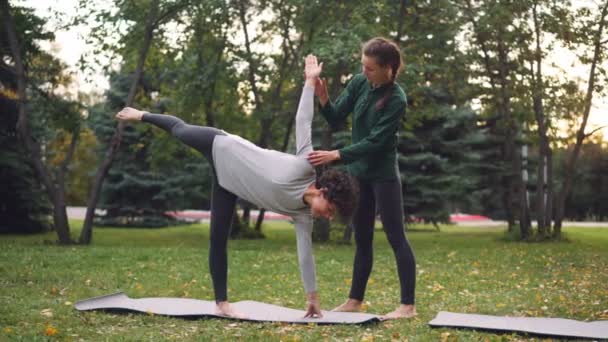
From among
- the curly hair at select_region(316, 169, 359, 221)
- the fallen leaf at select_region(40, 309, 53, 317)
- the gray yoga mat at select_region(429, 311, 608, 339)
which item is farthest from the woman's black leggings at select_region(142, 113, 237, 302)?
the gray yoga mat at select_region(429, 311, 608, 339)

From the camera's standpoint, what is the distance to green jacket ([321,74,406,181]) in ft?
17.8

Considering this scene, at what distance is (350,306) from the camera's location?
19.7ft

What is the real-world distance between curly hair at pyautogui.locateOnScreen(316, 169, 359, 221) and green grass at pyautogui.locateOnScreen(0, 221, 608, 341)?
84 cm

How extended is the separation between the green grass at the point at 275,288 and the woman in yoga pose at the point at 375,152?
1.76 feet

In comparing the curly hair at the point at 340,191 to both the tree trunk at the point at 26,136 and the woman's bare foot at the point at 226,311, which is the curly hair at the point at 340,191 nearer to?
the woman's bare foot at the point at 226,311

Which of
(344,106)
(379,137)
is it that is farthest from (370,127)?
(344,106)

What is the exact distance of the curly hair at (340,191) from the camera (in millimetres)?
4949

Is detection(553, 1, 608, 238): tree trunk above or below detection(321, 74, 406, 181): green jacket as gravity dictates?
above

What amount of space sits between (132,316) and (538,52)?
1495 centimetres

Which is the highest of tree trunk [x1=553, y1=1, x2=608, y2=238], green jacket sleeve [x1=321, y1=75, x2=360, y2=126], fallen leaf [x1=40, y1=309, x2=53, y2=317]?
tree trunk [x1=553, y1=1, x2=608, y2=238]

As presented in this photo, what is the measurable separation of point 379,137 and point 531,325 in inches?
68.3

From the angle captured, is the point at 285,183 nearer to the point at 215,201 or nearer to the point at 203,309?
the point at 215,201

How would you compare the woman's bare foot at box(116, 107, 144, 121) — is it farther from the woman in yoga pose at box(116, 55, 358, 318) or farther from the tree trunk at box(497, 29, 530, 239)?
the tree trunk at box(497, 29, 530, 239)

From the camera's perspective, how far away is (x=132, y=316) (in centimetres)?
563
